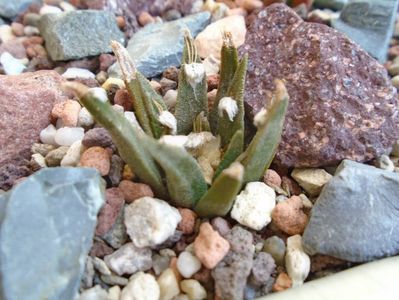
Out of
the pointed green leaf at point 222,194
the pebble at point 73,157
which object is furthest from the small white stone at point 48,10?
the pointed green leaf at point 222,194

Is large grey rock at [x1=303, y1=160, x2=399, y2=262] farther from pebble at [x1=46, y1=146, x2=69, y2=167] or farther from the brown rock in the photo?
pebble at [x1=46, y1=146, x2=69, y2=167]

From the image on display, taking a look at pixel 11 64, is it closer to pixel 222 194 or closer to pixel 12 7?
pixel 12 7

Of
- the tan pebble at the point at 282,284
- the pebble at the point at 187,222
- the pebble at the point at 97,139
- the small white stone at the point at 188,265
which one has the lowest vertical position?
the tan pebble at the point at 282,284

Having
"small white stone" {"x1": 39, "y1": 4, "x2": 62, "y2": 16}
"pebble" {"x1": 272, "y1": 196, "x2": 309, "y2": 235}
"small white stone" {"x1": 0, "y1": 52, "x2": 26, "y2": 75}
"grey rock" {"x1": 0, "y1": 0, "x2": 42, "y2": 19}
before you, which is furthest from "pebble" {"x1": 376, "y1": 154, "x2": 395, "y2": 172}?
"grey rock" {"x1": 0, "y1": 0, "x2": 42, "y2": 19}

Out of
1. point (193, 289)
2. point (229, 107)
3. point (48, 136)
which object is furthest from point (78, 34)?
point (193, 289)

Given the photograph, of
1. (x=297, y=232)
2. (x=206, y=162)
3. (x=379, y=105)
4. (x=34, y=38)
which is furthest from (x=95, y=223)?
(x=34, y=38)

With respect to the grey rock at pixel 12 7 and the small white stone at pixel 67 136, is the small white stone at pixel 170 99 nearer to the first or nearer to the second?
the small white stone at pixel 67 136
